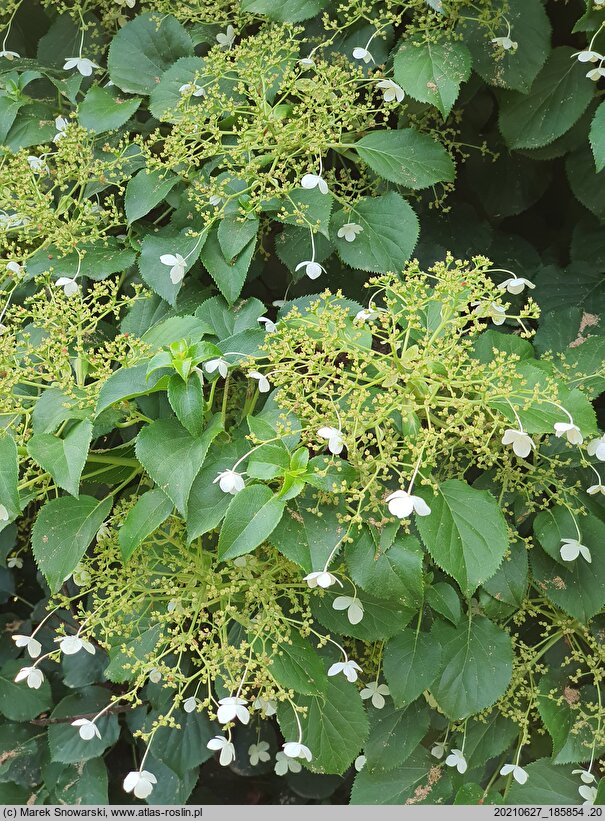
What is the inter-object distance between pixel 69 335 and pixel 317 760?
31.5 inches

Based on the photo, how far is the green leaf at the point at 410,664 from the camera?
1181 millimetres

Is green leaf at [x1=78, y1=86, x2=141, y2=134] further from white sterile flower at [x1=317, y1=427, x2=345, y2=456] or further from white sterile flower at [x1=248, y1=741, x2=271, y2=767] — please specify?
white sterile flower at [x1=248, y1=741, x2=271, y2=767]

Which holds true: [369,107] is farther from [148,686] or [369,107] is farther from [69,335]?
[148,686]

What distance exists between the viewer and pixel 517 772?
1.26m

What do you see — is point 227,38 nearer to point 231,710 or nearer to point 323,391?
point 323,391

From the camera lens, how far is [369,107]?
1334 mm

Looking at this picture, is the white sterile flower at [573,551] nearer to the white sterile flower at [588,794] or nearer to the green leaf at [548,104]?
the white sterile flower at [588,794]

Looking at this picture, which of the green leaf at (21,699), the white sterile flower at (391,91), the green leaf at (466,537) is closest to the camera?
the green leaf at (466,537)

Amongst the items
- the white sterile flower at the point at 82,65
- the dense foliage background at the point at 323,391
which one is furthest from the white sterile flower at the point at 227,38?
the white sterile flower at the point at 82,65

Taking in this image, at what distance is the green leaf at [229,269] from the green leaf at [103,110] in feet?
1.17

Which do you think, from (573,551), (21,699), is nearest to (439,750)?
(573,551)

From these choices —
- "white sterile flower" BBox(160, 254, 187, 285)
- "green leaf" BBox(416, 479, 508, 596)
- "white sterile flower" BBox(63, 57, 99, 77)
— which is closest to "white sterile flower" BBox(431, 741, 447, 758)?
"green leaf" BBox(416, 479, 508, 596)

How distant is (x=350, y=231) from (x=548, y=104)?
44 centimetres

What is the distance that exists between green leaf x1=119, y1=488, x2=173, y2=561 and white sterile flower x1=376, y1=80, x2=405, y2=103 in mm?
761
